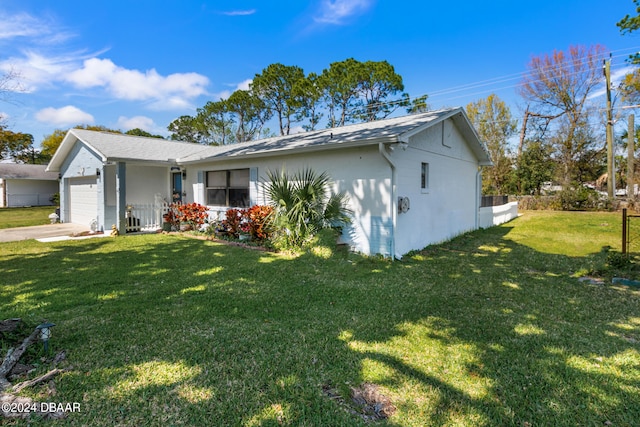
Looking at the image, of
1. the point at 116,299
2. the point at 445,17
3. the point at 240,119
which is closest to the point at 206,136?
the point at 240,119

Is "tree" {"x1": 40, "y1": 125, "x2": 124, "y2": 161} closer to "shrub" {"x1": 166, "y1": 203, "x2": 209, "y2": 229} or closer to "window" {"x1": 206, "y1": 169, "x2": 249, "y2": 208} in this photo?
"shrub" {"x1": 166, "y1": 203, "x2": 209, "y2": 229}

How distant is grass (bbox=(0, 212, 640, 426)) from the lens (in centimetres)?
240

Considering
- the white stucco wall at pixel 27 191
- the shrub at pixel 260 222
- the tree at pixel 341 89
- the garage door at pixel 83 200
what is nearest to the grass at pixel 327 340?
the shrub at pixel 260 222

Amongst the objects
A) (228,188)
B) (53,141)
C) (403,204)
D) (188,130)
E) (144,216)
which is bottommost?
(144,216)

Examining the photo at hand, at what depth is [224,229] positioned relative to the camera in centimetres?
1027

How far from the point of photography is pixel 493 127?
27.8 meters

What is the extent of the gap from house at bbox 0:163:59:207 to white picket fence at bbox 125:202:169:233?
75.4ft

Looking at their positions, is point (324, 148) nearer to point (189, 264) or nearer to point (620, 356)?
point (189, 264)

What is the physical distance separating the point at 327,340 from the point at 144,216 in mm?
11077

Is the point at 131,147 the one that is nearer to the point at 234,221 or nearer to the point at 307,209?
the point at 234,221

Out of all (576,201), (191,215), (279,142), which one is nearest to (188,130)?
(191,215)

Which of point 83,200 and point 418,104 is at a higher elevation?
point 418,104

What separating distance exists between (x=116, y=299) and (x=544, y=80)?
3127 centimetres

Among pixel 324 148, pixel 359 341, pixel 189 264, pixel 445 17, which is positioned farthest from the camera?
pixel 445 17
